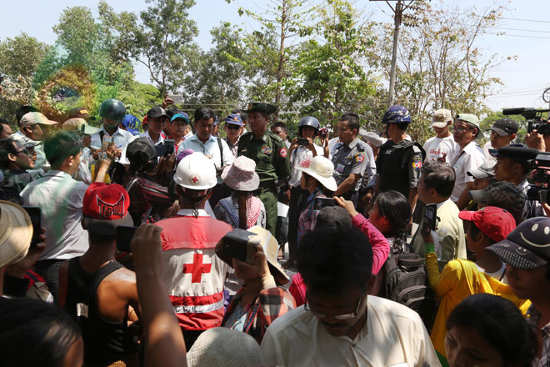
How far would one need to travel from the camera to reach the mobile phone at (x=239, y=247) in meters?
1.96

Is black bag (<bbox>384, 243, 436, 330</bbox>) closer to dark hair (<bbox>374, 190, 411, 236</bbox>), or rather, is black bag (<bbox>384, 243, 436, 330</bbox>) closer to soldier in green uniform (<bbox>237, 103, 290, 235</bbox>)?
dark hair (<bbox>374, 190, 411, 236</bbox>)

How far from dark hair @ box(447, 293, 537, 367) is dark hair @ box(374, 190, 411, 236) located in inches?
51.7

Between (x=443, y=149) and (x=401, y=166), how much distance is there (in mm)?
1470

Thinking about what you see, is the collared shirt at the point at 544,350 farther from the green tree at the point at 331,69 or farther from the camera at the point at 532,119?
the green tree at the point at 331,69

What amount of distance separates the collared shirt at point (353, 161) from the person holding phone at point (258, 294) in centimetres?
364

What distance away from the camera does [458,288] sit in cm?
237

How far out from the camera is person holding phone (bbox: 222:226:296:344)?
181cm

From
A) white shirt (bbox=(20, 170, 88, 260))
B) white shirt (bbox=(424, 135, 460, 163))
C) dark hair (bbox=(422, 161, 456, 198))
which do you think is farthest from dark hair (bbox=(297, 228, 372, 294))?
white shirt (bbox=(424, 135, 460, 163))

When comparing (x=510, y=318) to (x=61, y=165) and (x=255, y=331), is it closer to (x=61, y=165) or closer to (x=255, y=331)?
(x=255, y=331)

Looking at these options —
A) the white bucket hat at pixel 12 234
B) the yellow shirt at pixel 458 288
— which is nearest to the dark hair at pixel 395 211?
the yellow shirt at pixel 458 288

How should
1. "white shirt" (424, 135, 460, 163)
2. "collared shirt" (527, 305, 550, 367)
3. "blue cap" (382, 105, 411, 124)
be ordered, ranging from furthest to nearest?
1. "white shirt" (424, 135, 460, 163)
2. "blue cap" (382, 105, 411, 124)
3. "collared shirt" (527, 305, 550, 367)

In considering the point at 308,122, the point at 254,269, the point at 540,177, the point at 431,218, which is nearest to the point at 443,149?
the point at 308,122

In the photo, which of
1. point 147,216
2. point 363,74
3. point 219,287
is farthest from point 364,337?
point 363,74

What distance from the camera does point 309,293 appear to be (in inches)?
54.7
